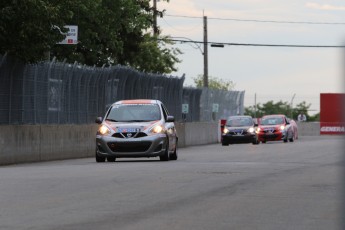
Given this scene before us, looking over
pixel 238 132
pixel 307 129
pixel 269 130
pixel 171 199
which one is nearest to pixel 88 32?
pixel 238 132

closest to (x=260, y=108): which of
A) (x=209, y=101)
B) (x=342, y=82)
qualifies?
(x=209, y=101)

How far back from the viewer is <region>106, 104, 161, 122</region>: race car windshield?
28163mm

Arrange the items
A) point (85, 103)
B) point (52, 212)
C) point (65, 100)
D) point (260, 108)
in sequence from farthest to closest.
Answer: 1. point (260, 108)
2. point (85, 103)
3. point (65, 100)
4. point (52, 212)

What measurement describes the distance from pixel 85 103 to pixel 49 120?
4.28 m

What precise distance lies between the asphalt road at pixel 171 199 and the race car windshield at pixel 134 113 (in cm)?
557

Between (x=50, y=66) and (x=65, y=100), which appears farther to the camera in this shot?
(x=65, y=100)

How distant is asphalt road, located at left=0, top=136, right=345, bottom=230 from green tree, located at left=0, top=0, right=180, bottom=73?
22.8 ft

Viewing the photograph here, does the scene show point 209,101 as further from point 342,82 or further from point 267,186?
point 342,82

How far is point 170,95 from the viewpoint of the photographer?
47.5m

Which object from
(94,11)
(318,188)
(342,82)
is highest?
(94,11)

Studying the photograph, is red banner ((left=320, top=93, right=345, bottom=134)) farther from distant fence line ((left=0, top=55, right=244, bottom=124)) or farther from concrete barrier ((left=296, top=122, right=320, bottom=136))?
concrete barrier ((left=296, top=122, right=320, bottom=136))

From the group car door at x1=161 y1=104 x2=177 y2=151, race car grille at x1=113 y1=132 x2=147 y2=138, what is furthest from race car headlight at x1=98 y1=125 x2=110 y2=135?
car door at x1=161 y1=104 x2=177 y2=151

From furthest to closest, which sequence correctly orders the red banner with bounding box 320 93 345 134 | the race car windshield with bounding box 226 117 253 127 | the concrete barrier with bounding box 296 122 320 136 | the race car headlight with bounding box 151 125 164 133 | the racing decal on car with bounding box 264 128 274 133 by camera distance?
the concrete barrier with bounding box 296 122 320 136 → the racing decal on car with bounding box 264 128 274 133 → the race car windshield with bounding box 226 117 253 127 → the race car headlight with bounding box 151 125 164 133 → the red banner with bounding box 320 93 345 134

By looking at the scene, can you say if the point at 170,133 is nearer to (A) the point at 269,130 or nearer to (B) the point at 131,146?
(B) the point at 131,146
